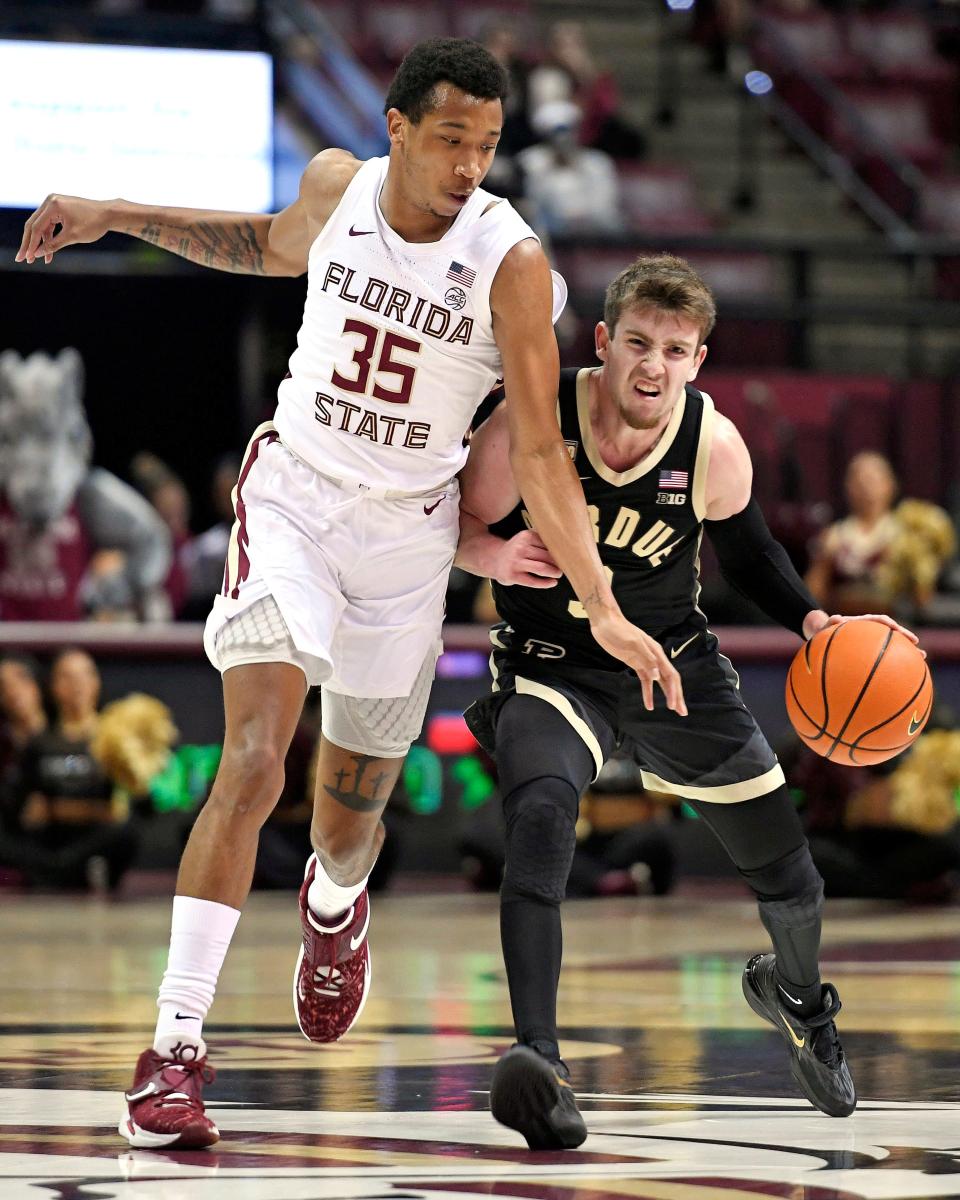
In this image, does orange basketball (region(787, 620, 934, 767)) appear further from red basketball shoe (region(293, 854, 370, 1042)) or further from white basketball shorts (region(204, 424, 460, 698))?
red basketball shoe (region(293, 854, 370, 1042))

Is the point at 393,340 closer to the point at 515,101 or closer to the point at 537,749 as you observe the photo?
the point at 537,749

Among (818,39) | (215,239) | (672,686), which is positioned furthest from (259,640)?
(818,39)

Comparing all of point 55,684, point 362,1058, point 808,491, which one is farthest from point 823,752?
point 808,491

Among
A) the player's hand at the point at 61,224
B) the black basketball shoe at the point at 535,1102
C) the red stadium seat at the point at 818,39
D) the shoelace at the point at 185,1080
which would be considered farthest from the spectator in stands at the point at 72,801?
the red stadium seat at the point at 818,39

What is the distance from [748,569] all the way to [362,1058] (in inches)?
60.4

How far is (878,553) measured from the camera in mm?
10727

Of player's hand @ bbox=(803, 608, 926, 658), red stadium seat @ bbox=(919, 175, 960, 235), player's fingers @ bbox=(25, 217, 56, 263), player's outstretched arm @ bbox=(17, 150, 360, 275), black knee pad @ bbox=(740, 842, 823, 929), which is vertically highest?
red stadium seat @ bbox=(919, 175, 960, 235)

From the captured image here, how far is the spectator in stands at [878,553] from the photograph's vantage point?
415 inches

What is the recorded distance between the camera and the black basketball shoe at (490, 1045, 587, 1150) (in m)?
3.68

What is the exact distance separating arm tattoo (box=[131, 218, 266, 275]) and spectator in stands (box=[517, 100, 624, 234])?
906cm

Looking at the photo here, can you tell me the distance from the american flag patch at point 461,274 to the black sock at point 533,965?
121 cm

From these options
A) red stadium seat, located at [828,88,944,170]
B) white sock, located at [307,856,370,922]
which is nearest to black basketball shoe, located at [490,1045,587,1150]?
white sock, located at [307,856,370,922]

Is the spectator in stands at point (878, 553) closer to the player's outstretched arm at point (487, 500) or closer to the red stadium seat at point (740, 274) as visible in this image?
the red stadium seat at point (740, 274)

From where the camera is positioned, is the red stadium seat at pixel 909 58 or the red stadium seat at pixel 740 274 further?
the red stadium seat at pixel 909 58
